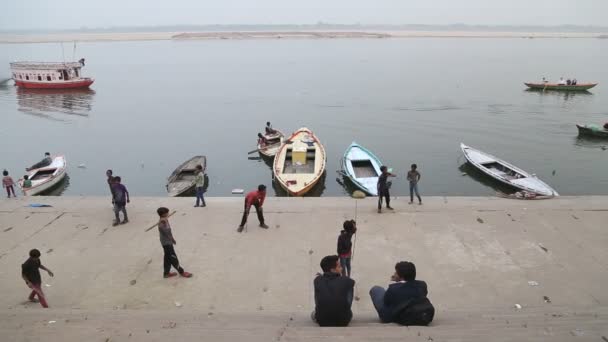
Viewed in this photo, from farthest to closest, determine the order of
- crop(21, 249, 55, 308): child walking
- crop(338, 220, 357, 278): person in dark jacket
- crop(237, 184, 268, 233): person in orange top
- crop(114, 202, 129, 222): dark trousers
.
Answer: crop(114, 202, 129, 222): dark trousers
crop(237, 184, 268, 233): person in orange top
crop(338, 220, 357, 278): person in dark jacket
crop(21, 249, 55, 308): child walking

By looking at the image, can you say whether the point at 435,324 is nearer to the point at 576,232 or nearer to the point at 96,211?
the point at 576,232

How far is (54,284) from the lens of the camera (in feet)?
30.3

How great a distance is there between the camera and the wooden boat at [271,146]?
2442cm

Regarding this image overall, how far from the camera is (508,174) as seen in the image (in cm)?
2033

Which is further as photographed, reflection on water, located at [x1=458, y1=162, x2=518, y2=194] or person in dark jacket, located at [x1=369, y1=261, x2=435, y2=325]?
reflection on water, located at [x1=458, y1=162, x2=518, y2=194]

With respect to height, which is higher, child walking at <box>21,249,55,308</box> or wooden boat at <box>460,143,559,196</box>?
child walking at <box>21,249,55,308</box>

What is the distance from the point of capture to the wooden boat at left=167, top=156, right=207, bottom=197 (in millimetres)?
18987

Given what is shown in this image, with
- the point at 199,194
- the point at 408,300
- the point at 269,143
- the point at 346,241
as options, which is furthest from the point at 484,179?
the point at 408,300

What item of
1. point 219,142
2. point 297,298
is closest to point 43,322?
point 297,298

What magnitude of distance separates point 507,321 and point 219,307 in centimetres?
510

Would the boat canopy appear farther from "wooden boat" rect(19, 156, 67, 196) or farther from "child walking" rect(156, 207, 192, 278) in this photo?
"child walking" rect(156, 207, 192, 278)

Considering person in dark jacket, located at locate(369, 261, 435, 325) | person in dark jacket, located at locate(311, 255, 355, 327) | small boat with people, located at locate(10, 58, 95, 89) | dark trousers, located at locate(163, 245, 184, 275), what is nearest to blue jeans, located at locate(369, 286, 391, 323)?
person in dark jacket, located at locate(369, 261, 435, 325)

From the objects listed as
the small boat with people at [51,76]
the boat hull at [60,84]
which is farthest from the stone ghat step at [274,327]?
the small boat with people at [51,76]

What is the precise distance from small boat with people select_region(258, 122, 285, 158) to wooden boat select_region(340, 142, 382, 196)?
179 inches
